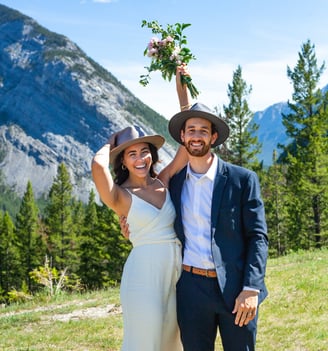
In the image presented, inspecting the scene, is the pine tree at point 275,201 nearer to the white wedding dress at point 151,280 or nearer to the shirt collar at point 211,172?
the white wedding dress at point 151,280

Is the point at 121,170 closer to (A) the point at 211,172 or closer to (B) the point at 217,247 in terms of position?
(A) the point at 211,172

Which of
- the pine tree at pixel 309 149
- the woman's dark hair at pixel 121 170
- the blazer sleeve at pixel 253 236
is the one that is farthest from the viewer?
the pine tree at pixel 309 149

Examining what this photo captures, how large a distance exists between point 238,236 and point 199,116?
3.03 feet

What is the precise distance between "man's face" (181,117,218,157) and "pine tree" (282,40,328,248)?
22515 millimetres

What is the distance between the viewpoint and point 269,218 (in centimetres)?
3472

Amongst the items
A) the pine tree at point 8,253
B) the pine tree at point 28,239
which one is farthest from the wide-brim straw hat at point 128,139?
the pine tree at point 8,253

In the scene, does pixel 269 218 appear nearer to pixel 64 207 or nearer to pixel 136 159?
pixel 64 207

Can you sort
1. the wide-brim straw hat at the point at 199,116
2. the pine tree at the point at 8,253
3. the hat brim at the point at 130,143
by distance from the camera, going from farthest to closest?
the pine tree at the point at 8,253 → the hat brim at the point at 130,143 → the wide-brim straw hat at the point at 199,116

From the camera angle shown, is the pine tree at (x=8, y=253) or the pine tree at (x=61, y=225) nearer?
the pine tree at (x=61, y=225)

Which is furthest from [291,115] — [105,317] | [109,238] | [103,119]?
[103,119]

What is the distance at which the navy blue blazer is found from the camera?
3.41 metres

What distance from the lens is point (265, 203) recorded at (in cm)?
3447

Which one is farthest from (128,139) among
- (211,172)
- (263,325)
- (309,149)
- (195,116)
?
(309,149)

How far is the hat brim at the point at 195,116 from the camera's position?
3613mm
